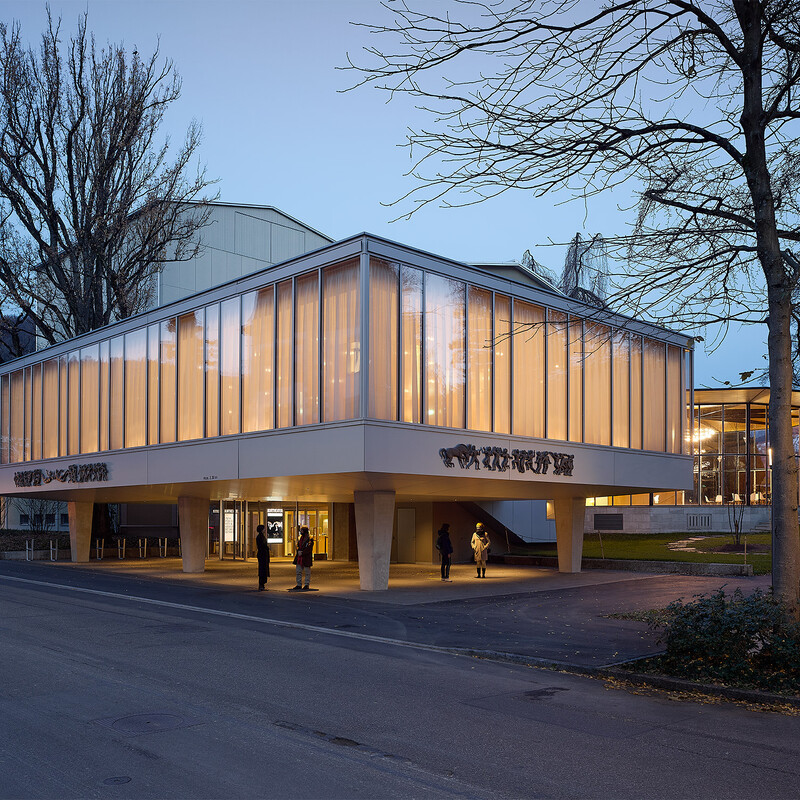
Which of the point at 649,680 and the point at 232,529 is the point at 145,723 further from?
the point at 232,529

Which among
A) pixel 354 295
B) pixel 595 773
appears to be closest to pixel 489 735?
pixel 595 773

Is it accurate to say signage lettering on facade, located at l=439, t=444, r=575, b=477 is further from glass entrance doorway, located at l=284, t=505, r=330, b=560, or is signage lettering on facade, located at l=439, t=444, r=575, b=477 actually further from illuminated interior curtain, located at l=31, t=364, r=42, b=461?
illuminated interior curtain, located at l=31, t=364, r=42, b=461

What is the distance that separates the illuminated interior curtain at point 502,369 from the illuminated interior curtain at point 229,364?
742 centimetres

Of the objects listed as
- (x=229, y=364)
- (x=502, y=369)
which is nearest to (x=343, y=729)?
(x=502, y=369)

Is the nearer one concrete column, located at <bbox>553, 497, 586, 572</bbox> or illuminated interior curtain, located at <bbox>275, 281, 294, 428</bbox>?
illuminated interior curtain, located at <bbox>275, 281, 294, 428</bbox>

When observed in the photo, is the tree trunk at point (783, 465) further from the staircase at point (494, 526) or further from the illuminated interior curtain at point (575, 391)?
the staircase at point (494, 526)

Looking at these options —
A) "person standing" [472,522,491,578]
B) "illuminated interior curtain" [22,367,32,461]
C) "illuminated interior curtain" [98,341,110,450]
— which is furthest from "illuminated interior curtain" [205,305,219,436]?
"illuminated interior curtain" [22,367,32,461]

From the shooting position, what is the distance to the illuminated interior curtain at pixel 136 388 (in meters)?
30.6

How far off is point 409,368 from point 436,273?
2755 mm

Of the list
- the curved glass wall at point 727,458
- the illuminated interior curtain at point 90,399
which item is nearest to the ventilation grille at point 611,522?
the curved glass wall at point 727,458

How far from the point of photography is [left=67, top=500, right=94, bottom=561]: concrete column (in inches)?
1575

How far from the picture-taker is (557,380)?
91.7 ft

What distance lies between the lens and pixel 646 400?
31.5 meters

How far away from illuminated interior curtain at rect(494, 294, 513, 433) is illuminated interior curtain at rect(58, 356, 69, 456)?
60.7 ft
